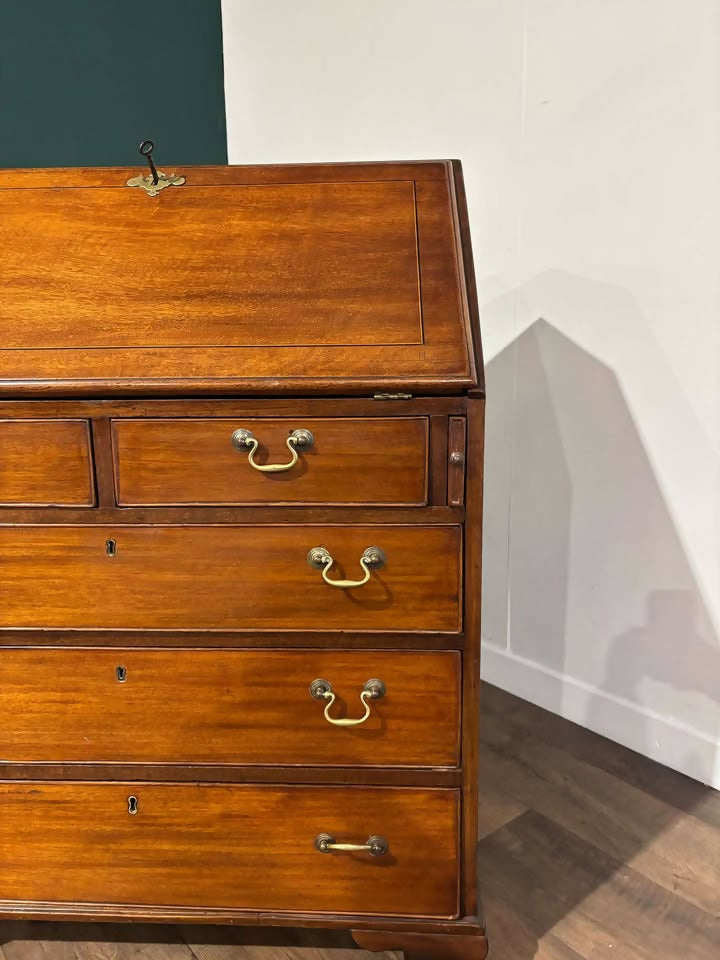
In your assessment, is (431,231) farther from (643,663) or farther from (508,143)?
(643,663)

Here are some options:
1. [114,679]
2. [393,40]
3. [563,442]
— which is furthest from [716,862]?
[393,40]

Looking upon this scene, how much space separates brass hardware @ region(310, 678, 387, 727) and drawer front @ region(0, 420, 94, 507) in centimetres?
44

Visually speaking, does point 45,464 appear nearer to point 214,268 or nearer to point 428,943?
point 214,268

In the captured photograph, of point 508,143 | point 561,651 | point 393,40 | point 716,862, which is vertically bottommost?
point 716,862

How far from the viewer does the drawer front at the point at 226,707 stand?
→ 1.26 meters

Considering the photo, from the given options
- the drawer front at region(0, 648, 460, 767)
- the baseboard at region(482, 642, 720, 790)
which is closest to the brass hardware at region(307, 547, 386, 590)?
the drawer front at region(0, 648, 460, 767)

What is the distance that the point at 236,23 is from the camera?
104 inches

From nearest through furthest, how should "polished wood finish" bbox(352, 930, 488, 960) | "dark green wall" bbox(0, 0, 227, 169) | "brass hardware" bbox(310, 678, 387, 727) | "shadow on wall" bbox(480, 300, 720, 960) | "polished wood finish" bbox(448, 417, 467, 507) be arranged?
"polished wood finish" bbox(448, 417, 467, 507) < "brass hardware" bbox(310, 678, 387, 727) < "polished wood finish" bbox(352, 930, 488, 960) < "shadow on wall" bbox(480, 300, 720, 960) < "dark green wall" bbox(0, 0, 227, 169)

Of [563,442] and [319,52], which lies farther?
[319,52]

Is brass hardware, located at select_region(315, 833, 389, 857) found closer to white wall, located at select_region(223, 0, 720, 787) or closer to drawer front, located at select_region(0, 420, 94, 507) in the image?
drawer front, located at select_region(0, 420, 94, 507)

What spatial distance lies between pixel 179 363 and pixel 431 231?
1.52 feet

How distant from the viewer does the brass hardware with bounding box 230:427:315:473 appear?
3.78 ft

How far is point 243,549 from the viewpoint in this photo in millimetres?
1211

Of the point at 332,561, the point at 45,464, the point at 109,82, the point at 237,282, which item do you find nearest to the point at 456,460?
the point at 332,561
